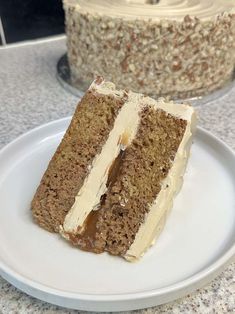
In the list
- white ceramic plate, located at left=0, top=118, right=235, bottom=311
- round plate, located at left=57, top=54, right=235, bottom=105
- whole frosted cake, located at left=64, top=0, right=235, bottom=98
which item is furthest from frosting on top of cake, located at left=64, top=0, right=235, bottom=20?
white ceramic plate, located at left=0, top=118, right=235, bottom=311

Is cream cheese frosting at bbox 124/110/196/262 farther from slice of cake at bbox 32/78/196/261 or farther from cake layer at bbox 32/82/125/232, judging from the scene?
cake layer at bbox 32/82/125/232

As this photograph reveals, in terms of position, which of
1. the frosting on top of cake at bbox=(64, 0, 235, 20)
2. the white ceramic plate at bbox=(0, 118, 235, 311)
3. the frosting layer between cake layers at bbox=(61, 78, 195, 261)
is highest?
the frosting on top of cake at bbox=(64, 0, 235, 20)

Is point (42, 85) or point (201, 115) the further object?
point (42, 85)

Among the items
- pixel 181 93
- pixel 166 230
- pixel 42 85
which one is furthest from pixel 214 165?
pixel 42 85

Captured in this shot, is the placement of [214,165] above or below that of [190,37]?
below

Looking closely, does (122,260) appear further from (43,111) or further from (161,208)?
(43,111)

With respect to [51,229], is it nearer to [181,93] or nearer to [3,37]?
[181,93]
